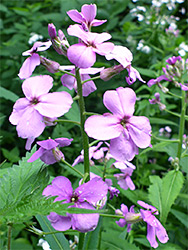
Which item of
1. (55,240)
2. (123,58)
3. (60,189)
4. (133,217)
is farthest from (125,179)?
(123,58)

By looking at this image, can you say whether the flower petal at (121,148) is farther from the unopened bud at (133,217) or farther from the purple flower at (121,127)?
the unopened bud at (133,217)

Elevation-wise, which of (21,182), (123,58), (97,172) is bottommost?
(97,172)

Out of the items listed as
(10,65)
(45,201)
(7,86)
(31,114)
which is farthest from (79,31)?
(10,65)

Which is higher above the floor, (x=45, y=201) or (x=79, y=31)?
(x=79, y=31)

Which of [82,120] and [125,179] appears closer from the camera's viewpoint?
[82,120]

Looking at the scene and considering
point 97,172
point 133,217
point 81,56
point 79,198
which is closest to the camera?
point 81,56

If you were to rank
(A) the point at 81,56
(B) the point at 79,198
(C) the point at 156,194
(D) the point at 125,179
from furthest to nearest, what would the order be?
(C) the point at 156,194, (D) the point at 125,179, (B) the point at 79,198, (A) the point at 81,56

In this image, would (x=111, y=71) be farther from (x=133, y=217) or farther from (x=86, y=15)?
(x=133, y=217)

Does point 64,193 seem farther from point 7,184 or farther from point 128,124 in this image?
point 128,124
